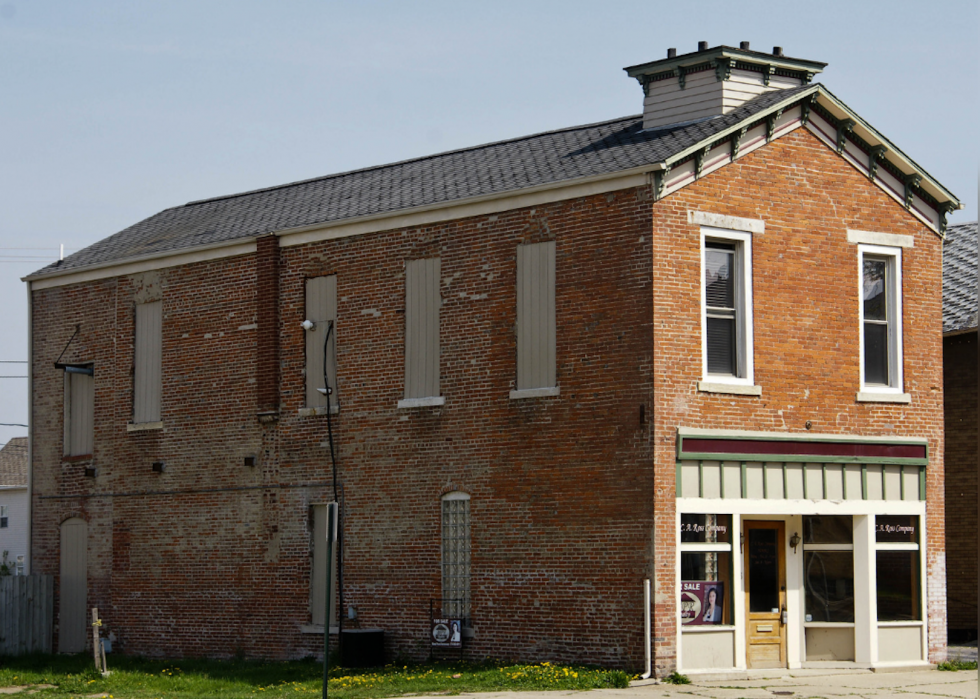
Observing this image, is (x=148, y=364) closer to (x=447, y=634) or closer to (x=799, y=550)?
(x=447, y=634)

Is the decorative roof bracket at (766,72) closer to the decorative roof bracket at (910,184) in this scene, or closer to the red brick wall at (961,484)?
the decorative roof bracket at (910,184)

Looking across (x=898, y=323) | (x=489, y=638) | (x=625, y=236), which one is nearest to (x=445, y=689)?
(x=489, y=638)

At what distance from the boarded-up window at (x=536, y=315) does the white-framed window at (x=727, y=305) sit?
2446mm

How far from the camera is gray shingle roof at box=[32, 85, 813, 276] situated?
22.8 meters

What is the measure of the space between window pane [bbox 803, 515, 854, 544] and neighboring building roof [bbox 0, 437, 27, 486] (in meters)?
45.2

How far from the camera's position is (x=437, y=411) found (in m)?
23.8

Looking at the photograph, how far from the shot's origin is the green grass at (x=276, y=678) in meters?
20.1

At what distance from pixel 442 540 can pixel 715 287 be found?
6229mm

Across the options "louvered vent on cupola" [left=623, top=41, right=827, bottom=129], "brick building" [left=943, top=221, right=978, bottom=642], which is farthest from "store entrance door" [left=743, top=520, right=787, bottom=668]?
"louvered vent on cupola" [left=623, top=41, right=827, bottom=129]

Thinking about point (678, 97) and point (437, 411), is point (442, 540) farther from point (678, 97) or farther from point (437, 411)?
point (678, 97)

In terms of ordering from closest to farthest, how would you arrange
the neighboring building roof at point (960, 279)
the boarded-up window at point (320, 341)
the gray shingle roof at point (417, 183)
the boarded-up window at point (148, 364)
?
the gray shingle roof at point (417, 183)
the boarded-up window at point (320, 341)
the neighboring building roof at point (960, 279)
the boarded-up window at point (148, 364)

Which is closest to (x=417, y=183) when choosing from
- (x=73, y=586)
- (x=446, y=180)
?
(x=446, y=180)

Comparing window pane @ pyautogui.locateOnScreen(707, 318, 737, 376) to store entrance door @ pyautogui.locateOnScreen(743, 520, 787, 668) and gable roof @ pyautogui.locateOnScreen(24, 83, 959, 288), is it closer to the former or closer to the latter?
store entrance door @ pyautogui.locateOnScreen(743, 520, 787, 668)

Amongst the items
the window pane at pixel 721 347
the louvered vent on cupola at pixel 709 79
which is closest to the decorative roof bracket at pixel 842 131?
the louvered vent on cupola at pixel 709 79
